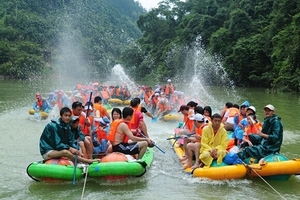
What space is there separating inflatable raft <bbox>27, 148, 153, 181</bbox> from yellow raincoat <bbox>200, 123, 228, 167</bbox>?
42.6 inches

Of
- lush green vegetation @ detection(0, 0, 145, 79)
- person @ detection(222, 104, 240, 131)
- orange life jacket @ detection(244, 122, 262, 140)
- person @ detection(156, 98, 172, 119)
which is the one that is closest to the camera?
orange life jacket @ detection(244, 122, 262, 140)

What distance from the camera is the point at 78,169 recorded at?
5797mm

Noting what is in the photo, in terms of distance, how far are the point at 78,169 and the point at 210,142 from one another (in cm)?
219

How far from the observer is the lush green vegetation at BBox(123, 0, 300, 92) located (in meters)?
27.5

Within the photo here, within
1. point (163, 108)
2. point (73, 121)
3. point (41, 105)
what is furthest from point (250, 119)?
point (41, 105)

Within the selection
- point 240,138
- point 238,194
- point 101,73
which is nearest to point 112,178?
point 238,194

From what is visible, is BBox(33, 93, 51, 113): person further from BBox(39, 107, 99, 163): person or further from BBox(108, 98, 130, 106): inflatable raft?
BBox(39, 107, 99, 163): person

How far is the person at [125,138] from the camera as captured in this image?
6281mm

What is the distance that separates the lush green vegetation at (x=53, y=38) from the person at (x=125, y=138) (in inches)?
1650

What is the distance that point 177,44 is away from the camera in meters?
49.8

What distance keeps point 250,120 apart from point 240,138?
1.25 ft

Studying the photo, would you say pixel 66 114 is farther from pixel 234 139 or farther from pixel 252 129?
pixel 252 129

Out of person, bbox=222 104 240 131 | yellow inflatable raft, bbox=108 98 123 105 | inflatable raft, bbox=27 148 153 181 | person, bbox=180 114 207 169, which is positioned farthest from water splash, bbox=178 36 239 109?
inflatable raft, bbox=27 148 153 181

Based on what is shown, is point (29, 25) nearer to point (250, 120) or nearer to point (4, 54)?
point (4, 54)
